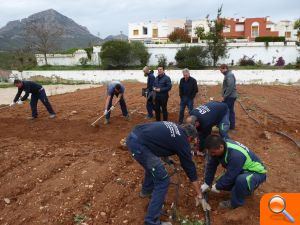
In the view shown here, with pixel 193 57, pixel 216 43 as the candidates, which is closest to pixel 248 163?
pixel 193 57

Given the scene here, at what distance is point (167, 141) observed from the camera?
3775mm

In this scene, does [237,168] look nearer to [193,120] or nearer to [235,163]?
[235,163]

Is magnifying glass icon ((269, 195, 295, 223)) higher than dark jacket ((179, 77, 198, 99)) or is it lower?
higher

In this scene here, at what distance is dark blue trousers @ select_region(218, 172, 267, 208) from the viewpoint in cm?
399

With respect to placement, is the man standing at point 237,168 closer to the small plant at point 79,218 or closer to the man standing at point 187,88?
the small plant at point 79,218

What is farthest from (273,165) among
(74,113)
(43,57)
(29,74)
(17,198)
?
(43,57)

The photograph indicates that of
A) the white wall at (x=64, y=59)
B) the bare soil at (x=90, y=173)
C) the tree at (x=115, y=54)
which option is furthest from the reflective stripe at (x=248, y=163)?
the white wall at (x=64, y=59)

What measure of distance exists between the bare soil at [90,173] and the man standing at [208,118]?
0.68m

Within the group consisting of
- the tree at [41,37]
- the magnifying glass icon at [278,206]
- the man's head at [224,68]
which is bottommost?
the magnifying glass icon at [278,206]

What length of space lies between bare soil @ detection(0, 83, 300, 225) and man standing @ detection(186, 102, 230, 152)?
676 millimetres

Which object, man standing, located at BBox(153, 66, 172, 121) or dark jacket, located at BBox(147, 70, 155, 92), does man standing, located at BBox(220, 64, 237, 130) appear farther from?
dark jacket, located at BBox(147, 70, 155, 92)

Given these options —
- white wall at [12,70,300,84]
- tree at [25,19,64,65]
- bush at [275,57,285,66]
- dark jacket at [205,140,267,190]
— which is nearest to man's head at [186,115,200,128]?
dark jacket at [205,140,267,190]

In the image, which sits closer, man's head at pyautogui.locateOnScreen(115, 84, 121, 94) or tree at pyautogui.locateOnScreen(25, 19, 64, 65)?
man's head at pyautogui.locateOnScreen(115, 84, 121, 94)

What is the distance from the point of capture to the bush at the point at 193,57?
28.3 meters
